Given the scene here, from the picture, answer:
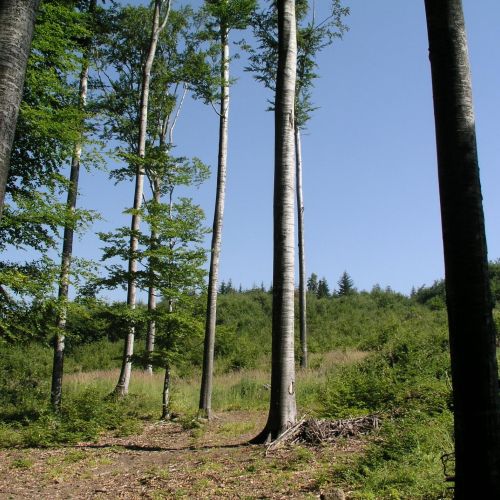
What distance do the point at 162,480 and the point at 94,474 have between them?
4.22 ft

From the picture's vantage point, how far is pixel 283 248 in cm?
785

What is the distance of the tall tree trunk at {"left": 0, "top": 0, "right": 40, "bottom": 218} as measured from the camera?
10.3 ft

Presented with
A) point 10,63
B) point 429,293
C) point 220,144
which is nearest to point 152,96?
point 220,144

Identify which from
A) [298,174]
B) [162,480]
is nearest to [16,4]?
[162,480]

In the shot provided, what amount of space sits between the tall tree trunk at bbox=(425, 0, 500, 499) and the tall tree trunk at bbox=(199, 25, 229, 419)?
9017mm

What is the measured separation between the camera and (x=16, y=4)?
324 centimetres

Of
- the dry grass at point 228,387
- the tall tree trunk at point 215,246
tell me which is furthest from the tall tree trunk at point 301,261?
the tall tree trunk at point 215,246

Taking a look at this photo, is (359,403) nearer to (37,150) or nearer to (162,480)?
(162,480)

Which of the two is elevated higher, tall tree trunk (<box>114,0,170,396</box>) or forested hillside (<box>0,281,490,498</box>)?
tall tree trunk (<box>114,0,170,396</box>)

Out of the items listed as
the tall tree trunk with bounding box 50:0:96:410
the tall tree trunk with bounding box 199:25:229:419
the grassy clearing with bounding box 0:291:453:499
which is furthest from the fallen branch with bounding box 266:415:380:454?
the tall tree trunk with bounding box 50:0:96:410

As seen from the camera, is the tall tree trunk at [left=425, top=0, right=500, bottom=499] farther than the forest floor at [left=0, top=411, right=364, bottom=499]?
No

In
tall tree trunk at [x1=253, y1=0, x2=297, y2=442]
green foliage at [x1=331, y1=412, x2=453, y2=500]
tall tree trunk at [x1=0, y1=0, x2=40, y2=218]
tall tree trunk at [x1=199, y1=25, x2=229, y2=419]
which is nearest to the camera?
tall tree trunk at [x1=0, y1=0, x2=40, y2=218]

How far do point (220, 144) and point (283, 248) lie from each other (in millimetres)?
6267

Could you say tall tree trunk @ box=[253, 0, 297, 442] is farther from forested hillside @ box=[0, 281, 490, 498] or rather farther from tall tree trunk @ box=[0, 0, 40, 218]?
tall tree trunk @ box=[0, 0, 40, 218]
